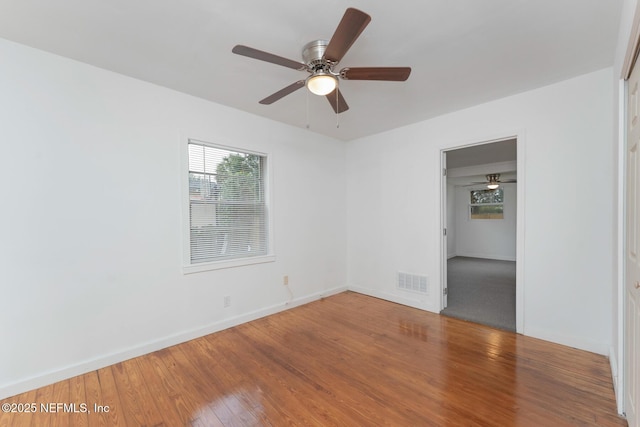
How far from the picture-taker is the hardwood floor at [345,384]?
5.82 feet

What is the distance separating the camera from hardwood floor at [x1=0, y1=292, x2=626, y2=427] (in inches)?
69.9

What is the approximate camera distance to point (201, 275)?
300 centimetres

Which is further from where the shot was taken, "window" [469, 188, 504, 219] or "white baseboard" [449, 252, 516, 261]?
"window" [469, 188, 504, 219]

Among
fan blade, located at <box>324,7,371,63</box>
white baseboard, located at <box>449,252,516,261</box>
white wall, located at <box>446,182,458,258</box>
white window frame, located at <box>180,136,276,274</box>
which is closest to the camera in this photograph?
fan blade, located at <box>324,7,371,63</box>

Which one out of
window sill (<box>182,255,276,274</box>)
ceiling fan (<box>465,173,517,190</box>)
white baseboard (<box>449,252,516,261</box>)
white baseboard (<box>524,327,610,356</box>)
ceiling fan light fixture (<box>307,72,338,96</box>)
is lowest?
white baseboard (<box>449,252,516,261</box>)

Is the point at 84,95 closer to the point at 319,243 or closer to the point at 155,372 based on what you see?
the point at 155,372

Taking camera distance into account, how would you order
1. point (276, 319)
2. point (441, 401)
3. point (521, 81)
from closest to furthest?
point (441, 401), point (521, 81), point (276, 319)

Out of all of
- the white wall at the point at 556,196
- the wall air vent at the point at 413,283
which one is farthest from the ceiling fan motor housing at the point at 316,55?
the wall air vent at the point at 413,283

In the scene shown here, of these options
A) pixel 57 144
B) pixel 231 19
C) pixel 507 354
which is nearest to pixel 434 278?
pixel 507 354

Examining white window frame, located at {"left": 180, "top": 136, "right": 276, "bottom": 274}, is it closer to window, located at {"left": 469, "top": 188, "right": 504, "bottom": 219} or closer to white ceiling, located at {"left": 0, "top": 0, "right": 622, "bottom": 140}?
white ceiling, located at {"left": 0, "top": 0, "right": 622, "bottom": 140}

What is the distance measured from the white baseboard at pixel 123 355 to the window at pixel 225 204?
73 cm

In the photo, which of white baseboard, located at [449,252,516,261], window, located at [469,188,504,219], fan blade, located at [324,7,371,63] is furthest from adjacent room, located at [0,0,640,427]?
window, located at [469,188,504,219]

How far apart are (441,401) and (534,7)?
2.65 metres

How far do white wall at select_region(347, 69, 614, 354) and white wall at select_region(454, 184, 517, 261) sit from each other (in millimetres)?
5281
